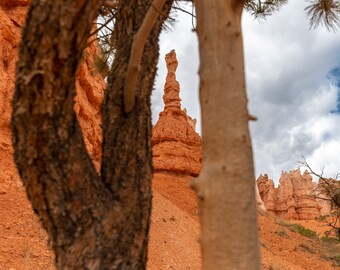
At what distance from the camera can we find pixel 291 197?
152 feet

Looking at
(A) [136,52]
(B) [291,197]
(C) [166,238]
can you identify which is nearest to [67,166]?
(A) [136,52]

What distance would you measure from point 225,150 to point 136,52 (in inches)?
32.4

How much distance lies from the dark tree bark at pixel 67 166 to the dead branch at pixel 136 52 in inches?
12.5

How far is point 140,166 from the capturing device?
87.9 inches

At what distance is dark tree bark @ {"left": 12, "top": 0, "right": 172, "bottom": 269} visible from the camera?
5.69ft

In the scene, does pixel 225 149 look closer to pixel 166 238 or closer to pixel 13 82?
pixel 13 82

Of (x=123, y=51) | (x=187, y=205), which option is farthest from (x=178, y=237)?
(x=123, y=51)

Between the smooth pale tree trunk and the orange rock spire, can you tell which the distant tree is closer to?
the smooth pale tree trunk

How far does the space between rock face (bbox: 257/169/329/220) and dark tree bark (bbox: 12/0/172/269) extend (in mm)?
42591

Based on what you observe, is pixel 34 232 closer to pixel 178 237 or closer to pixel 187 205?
pixel 178 237

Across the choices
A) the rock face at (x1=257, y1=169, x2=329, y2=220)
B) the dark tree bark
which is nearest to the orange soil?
the dark tree bark

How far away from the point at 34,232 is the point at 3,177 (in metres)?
1.71

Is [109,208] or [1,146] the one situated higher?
[1,146]

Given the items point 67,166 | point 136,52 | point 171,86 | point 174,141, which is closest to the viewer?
point 67,166
